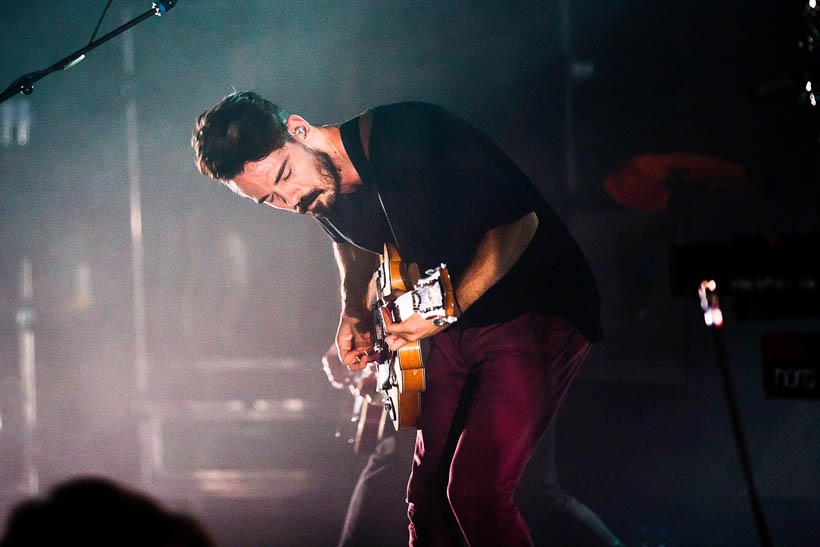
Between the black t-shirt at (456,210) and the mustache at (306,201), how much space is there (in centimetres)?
10

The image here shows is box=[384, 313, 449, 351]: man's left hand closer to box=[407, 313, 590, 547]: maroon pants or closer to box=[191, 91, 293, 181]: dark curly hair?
box=[407, 313, 590, 547]: maroon pants

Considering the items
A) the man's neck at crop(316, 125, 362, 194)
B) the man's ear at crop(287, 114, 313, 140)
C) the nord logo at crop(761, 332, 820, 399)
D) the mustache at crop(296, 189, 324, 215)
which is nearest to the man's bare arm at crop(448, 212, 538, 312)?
the man's neck at crop(316, 125, 362, 194)

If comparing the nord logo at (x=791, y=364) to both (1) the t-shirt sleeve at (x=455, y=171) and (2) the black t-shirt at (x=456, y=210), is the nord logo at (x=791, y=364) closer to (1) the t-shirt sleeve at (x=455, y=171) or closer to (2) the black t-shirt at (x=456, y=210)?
(2) the black t-shirt at (x=456, y=210)

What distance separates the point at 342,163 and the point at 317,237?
0.36 m

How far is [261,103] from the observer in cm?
277

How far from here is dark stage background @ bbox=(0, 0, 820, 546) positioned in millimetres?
2484

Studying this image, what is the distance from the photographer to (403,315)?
89.7 inches

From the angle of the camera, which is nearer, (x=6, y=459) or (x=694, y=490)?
(x=694, y=490)

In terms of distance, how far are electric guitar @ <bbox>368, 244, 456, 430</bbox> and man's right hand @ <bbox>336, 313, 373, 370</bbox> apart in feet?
0.32

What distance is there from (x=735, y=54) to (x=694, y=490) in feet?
5.30

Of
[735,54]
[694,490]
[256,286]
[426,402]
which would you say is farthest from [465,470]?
[735,54]

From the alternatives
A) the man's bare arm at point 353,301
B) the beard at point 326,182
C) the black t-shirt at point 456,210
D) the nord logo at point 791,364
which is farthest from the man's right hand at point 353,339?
the nord logo at point 791,364

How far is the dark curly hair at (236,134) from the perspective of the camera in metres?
2.63

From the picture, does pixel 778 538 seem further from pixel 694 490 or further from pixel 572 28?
pixel 572 28
